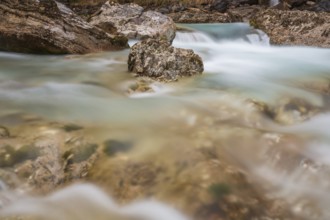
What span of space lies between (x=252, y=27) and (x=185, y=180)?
33.4 feet

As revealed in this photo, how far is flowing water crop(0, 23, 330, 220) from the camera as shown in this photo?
2.99 metres

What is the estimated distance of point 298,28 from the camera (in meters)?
11.3

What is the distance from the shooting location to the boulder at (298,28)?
10.9 metres

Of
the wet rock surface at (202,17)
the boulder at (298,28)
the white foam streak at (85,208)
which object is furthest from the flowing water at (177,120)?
the wet rock surface at (202,17)

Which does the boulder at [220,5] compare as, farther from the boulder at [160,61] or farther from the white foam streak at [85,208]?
the white foam streak at [85,208]

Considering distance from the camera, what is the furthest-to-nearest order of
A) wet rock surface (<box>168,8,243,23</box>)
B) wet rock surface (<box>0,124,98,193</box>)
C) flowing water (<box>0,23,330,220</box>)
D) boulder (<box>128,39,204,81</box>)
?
wet rock surface (<box>168,8,243,23</box>) → boulder (<box>128,39,204,81</box>) → wet rock surface (<box>0,124,98,193</box>) → flowing water (<box>0,23,330,220</box>)

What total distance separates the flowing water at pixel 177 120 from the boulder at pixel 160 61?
0.67ft

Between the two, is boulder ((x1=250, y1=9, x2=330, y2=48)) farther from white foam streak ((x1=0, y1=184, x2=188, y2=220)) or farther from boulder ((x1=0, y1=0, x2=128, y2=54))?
white foam streak ((x1=0, y1=184, x2=188, y2=220))

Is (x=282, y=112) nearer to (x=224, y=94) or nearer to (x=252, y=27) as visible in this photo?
(x=224, y=94)

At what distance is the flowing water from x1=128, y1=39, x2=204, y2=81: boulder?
21 centimetres

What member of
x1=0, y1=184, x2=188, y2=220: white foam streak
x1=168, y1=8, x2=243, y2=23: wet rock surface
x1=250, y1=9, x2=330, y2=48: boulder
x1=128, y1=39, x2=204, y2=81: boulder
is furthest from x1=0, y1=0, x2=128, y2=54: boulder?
x1=168, y1=8, x2=243, y2=23: wet rock surface

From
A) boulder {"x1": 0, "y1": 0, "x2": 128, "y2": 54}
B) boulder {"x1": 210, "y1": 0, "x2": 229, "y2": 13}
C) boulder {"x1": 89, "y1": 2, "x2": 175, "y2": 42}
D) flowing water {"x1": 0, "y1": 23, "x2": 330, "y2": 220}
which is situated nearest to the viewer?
flowing water {"x1": 0, "y1": 23, "x2": 330, "y2": 220}

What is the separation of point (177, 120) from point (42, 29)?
14.6ft

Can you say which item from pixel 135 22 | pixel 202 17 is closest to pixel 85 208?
pixel 135 22
